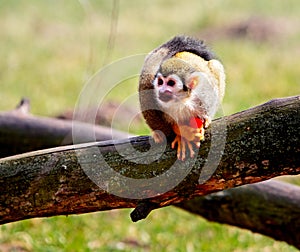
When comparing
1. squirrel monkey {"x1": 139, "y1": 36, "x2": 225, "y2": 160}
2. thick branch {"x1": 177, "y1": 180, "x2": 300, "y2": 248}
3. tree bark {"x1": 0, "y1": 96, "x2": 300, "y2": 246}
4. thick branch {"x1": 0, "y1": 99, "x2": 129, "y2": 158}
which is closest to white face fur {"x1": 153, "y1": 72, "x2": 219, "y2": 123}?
squirrel monkey {"x1": 139, "y1": 36, "x2": 225, "y2": 160}

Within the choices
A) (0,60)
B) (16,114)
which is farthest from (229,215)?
(0,60)

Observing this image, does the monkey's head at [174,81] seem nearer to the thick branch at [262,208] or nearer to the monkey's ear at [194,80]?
the monkey's ear at [194,80]

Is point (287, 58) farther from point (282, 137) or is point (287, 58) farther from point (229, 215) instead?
point (282, 137)

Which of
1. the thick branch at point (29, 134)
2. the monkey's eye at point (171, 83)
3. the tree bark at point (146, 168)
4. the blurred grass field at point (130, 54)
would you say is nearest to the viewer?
the tree bark at point (146, 168)

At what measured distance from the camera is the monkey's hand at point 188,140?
186 cm

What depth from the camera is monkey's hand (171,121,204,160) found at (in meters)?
1.86

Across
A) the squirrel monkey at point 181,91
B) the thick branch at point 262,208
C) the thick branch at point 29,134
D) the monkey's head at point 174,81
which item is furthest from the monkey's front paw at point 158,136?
the thick branch at point 29,134

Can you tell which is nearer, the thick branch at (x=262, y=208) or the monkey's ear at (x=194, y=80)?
the monkey's ear at (x=194, y=80)

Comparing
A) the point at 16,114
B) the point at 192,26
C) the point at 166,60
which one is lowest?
the point at 166,60

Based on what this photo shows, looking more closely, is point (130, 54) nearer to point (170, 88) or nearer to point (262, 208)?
point (262, 208)

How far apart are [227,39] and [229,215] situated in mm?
5345

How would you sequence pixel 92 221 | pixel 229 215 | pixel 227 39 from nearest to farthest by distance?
pixel 229 215 < pixel 92 221 < pixel 227 39

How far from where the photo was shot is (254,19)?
8133 mm

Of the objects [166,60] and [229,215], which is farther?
[229,215]
